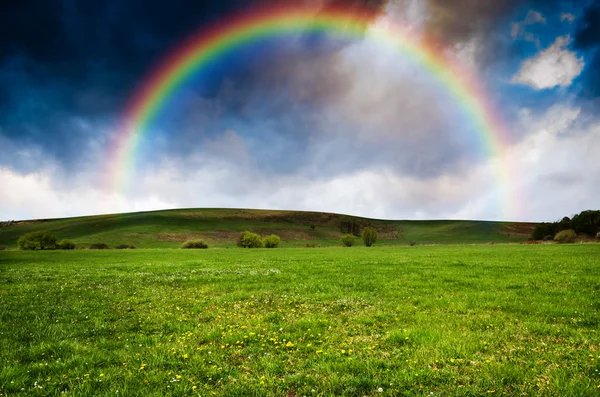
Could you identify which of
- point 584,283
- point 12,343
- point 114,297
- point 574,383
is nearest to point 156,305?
point 114,297

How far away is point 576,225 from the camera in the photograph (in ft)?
305

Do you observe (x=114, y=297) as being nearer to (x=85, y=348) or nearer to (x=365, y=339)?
(x=85, y=348)

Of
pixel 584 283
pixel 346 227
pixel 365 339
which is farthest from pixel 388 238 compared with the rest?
pixel 365 339

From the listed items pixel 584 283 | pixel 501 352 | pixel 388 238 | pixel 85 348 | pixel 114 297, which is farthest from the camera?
pixel 388 238

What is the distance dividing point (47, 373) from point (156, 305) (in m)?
6.59

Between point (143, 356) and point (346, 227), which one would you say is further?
point (346, 227)

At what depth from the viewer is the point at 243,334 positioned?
32.3ft

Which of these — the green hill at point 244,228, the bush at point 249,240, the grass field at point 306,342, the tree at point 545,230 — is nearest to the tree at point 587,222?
the tree at point 545,230

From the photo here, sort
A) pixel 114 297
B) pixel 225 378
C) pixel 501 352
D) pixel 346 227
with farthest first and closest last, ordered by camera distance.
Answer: pixel 346 227 → pixel 114 297 → pixel 501 352 → pixel 225 378

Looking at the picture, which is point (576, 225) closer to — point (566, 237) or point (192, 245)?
point (566, 237)

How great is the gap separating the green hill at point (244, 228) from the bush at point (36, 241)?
23.9m

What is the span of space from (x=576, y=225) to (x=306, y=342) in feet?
377

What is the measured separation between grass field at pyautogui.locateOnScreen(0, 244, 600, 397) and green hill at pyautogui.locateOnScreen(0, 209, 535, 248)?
307ft

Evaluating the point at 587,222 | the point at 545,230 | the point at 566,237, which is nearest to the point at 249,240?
the point at 566,237
